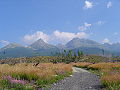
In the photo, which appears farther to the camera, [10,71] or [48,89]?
[10,71]

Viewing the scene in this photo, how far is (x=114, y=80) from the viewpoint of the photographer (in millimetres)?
15258

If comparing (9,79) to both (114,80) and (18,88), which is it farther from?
(114,80)

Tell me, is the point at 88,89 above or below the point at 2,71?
below

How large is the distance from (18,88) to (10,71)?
194 inches

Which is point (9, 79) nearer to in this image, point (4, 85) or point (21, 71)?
point (4, 85)

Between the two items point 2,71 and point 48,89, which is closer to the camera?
point 48,89

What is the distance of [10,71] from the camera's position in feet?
62.5

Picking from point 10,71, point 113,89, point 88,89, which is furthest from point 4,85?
point 113,89

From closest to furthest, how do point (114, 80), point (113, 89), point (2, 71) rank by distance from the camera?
point (113, 89) < point (114, 80) < point (2, 71)

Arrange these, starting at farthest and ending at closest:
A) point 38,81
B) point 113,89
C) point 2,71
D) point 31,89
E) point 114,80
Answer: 1. point 2,71
2. point 38,81
3. point 114,80
4. point 31,89
5. point 113,89

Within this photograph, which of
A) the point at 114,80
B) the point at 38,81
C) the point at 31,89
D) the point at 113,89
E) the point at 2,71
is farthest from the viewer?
the point at 2,71

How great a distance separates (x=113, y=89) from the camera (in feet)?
42.6

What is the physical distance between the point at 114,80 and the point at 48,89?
4505mm

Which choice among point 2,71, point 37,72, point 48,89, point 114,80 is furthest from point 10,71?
point 114,80
